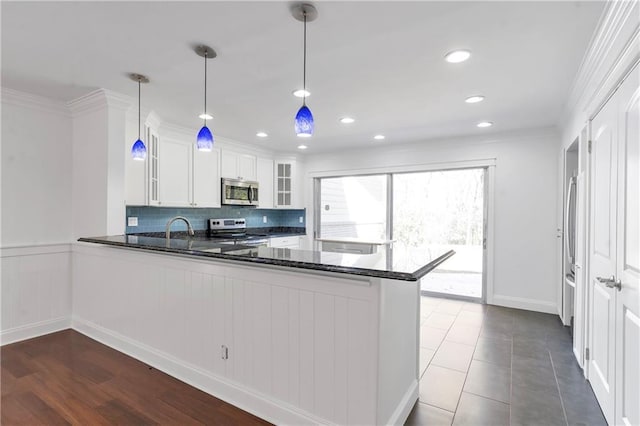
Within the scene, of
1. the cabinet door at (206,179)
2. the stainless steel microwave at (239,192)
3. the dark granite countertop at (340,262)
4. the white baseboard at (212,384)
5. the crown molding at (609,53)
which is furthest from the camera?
the stainless steel microwave at (239,192)

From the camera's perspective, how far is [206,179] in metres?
4.63

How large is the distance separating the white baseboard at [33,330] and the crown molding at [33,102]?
7.14 feet

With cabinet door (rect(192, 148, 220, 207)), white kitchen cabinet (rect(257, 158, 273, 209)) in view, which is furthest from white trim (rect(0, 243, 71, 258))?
white kitchen cabinet (rect(257, 158, 273, 209))

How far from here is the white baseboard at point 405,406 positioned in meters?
1.85

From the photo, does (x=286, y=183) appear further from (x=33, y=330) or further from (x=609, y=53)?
(x=609, y=53)

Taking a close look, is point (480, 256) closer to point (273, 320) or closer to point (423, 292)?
point (423, 292)

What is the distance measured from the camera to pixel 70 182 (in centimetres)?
352

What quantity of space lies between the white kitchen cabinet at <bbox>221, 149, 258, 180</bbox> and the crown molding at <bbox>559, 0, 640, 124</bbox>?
4236 millimetres

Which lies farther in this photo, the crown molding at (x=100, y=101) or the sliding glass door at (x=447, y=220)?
the sliding glass door at (x=447, y=220)

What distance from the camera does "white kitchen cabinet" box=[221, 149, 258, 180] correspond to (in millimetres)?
4953

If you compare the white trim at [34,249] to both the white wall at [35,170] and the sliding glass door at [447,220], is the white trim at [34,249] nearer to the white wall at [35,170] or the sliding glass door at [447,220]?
the white wall at [35,170]

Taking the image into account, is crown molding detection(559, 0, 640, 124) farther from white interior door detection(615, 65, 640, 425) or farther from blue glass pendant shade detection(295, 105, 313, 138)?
blue glass pendant shade detection(295, 105, 313, 138)

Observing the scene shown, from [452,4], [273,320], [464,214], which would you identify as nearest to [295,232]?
[464,214]

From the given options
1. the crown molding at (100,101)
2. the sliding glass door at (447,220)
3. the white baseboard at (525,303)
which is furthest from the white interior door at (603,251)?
the crown molding at (100,101)
